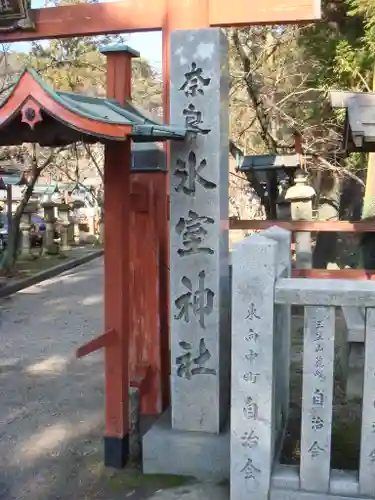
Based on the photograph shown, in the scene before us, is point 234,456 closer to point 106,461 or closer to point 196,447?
point 196,447

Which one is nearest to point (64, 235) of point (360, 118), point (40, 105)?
point (360, 118)

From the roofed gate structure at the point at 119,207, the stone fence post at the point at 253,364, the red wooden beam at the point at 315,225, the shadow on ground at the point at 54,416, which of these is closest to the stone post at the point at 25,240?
the shadow on ground at the point at 54,416

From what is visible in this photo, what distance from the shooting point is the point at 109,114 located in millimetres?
3230

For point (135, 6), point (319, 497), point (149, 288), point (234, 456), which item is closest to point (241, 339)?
point (234, 456)

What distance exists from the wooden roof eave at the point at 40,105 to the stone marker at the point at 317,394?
1.38 metres

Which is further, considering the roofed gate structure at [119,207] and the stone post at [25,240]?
the stone post at [25,240]

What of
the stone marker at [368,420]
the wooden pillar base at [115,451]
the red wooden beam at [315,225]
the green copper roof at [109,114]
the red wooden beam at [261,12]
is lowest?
the wooden pillar base at [115,451]

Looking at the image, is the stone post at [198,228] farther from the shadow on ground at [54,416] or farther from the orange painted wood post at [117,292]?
the shadow on ground at [54,416]

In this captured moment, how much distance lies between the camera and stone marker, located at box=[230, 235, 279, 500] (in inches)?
111

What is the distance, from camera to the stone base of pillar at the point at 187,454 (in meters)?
3.40

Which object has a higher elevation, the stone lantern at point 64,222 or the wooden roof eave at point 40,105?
the wooden roof eave at point 40,105

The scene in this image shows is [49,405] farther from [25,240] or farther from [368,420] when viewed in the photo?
[25,240]

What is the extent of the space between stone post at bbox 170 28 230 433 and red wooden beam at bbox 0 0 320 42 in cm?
79

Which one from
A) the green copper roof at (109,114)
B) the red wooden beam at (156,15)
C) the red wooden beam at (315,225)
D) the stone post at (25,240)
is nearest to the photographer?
the green copper roof at (109,114)
